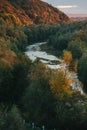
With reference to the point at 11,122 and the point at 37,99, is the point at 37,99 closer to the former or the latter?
the point at 37,99

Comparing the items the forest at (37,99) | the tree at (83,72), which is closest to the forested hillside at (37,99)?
the forest at (37,99)

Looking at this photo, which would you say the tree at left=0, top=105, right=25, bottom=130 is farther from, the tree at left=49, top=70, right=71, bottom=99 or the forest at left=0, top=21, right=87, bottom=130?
the tree at left=49, top=70, right=71, bottom=99

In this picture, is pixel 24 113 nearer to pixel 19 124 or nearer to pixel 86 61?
pixel 19 124

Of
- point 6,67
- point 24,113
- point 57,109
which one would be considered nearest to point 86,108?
point 57,109

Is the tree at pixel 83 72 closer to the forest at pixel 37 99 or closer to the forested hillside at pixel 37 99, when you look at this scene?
the forest at pixel 37 99

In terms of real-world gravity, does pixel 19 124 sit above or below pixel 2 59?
above

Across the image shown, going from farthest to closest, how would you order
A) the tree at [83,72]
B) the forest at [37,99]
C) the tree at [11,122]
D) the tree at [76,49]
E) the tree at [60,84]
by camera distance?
the tree at [76,49] < the tree at [83,72] < the tree at [60,84] < the forest at [37,99] < the tree at [11,122]

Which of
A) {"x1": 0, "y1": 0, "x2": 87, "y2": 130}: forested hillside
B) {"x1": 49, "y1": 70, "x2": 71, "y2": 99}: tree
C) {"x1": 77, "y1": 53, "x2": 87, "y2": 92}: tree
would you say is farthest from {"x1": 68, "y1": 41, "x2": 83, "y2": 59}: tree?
{"x1": 49, "y1": 70, "x2": 71, "y2": 99}: tree

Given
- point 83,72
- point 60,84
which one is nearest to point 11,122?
point 60,84

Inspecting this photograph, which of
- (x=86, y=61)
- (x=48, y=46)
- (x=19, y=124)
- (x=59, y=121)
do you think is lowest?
(x=48, y=46)

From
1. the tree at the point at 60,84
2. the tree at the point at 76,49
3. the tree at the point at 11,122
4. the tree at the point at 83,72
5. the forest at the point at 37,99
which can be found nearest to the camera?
the tree at the point at 11,122

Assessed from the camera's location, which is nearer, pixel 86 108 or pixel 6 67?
pixel 86 108
